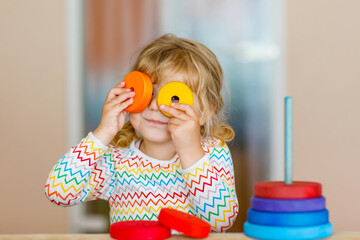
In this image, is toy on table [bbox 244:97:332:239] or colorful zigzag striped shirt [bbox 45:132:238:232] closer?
toy on table [bbox 244:97:332:239]

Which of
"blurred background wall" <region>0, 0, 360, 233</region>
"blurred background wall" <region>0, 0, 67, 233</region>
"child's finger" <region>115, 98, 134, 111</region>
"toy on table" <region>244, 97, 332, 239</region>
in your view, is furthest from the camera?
"blurred background wall" <region>0, 0, 67, 233</region>

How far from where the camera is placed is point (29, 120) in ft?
9.76

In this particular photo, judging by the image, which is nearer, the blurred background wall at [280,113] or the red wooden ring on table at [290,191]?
the red wooden ring on table at [290,191]

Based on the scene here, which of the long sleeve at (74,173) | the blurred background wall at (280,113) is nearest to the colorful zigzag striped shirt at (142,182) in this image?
the long sleeve at (74,173)

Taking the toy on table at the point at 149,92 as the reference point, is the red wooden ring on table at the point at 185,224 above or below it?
below

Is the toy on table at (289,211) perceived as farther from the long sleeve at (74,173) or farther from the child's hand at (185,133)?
the long sleeve at (74,173)

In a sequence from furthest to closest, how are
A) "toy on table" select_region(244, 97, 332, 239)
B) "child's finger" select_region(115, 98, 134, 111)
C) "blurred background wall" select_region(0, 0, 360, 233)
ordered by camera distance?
"blurred background wall" select_region(0, 0, 360, 233) < "child's finger" select_region(115, 98, 134, 111) < "toy on table" select_region(244, 97, 332, 239)

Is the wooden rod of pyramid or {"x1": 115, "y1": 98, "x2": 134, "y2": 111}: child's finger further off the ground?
{"x1": 115, "y1": 98, "x2": 134, "y2": 111}: child's finger

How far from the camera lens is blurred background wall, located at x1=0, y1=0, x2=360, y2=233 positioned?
112 inches

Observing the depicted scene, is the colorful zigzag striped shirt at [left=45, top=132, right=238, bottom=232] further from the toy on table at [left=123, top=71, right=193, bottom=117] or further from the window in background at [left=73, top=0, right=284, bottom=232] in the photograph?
the window in background at [left=73, top=0, right=284, bottom=232]

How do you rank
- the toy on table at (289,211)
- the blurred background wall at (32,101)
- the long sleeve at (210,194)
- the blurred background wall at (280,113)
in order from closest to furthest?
the toy on table at (289,211) → the long sleeve at (210,194) → the blurred background wall at (280,113) → the blurred background wall at (32,101)

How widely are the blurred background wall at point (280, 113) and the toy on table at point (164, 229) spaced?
7.12 feet

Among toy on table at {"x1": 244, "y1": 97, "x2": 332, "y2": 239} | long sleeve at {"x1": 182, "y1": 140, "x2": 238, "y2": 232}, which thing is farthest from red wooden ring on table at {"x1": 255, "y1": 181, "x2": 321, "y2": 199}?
long sleeve at {"x1": 182, "y1": 140, "x2": 238, "y2": 232}

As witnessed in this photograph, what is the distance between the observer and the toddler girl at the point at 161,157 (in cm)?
120
